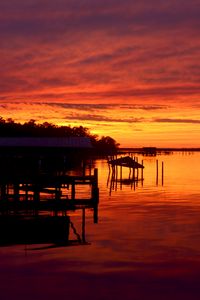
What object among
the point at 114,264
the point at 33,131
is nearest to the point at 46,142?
the point at 114,264

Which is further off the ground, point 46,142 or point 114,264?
point 46,142

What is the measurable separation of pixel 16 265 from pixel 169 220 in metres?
12.2

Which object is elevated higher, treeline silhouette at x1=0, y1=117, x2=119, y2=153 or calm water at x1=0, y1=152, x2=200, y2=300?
treeline silhouette at x1=0, y1=117, x2=119, y2=153

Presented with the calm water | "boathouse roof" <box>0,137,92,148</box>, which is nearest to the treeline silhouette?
"boathouse roof" <box>0,137,92,148</box>

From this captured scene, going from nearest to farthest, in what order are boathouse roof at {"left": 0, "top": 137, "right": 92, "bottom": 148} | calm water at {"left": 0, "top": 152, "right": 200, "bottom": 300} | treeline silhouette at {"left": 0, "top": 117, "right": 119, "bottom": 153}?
calm water at {"left": 0, "top": 152, "right": 200, "bottom": 300}, boathouse roof at {"left": 0, "top": 137, "right": 92, "bottom": 148}, treeline silhouette at {"left": 0, "top": 117, "right": 119, "bottom": 153}

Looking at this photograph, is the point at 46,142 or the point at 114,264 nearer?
the point at 114,264

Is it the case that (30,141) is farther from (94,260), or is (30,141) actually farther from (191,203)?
(94,260)

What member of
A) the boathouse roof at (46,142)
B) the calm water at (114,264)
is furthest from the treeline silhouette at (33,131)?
the calm water at (114,264)

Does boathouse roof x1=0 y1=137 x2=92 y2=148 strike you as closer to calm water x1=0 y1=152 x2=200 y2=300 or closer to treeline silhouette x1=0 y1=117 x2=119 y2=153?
calm water x1=0 y1=152 x2=200 y2=300

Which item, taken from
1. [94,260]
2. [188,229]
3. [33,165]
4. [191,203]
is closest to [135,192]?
[191,203]

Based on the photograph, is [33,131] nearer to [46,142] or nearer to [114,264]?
[46,142]

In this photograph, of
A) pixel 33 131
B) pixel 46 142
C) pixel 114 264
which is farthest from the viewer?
pixel 33 131

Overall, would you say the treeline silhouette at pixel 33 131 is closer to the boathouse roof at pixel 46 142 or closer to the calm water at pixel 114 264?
the boathouse roof at pixel 46 142

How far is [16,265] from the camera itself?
1761cm
